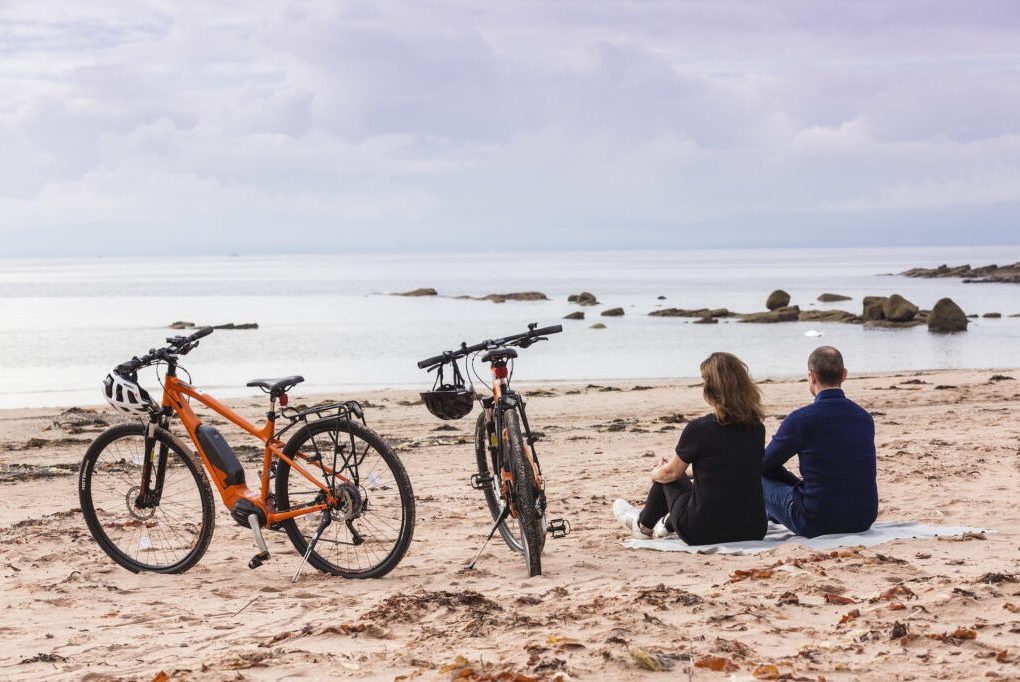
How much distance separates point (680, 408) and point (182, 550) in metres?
12.5

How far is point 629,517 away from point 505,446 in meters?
1.25

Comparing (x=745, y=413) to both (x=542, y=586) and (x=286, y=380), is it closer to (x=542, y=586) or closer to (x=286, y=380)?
(x=542, y=586)

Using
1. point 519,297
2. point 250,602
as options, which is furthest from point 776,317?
point 250,602

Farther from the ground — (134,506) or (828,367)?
(828,367)

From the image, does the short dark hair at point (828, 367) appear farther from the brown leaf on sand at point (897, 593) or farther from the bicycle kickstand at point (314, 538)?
the bicycle kickstand at point (314, 538)

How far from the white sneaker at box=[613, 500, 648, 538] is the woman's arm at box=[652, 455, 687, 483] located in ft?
1.85

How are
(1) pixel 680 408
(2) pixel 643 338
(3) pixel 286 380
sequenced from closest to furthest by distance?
(3) pixel 286 380 < (1) pixel 680 408 < (2) pixel 643 338

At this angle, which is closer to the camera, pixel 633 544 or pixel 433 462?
pixel 633 544

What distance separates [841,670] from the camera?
4.16 metres

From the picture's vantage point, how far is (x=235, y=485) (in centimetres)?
650

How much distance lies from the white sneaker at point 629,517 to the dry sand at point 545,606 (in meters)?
0.14

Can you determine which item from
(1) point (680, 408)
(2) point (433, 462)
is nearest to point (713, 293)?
(1) point (680, 408)

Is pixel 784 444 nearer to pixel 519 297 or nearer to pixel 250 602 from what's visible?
pixel 250 602

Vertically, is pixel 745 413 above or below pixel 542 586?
above
